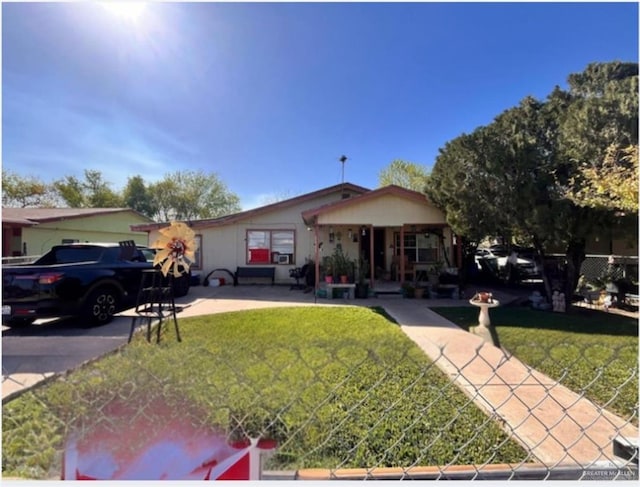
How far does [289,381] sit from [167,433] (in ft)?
4.91

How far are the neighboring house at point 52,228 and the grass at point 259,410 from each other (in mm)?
11896

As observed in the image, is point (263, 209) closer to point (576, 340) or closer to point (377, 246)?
point (377, 246)

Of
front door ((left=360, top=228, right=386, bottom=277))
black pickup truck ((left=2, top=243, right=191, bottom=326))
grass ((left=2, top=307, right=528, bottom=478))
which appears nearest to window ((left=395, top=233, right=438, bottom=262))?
front door ((left=360, top=228, right=386, bottom=277))

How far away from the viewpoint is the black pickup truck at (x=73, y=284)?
17.6 feet

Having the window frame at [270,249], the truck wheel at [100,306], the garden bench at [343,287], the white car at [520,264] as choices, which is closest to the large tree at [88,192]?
the window frame at [270,249]

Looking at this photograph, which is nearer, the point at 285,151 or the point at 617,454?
the point at 617,454

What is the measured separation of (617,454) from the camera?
1761 mm

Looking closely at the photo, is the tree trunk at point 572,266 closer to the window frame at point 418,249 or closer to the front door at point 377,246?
the window frame at point 418,249

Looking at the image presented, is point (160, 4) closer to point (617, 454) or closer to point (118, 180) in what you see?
point (617, 454)

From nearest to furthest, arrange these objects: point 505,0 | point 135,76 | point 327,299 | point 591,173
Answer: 1. point 505,0
2. point 135,76
3. point 591,173
4. point 327,299

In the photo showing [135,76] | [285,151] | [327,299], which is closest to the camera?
[135,76]

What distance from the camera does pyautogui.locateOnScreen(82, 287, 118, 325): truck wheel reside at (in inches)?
238

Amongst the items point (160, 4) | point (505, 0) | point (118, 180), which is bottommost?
point (160, 4)

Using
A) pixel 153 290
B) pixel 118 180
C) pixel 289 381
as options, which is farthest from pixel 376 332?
pixel 118 180
